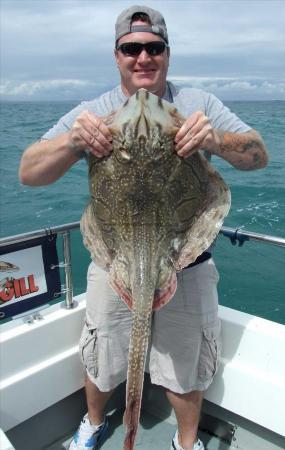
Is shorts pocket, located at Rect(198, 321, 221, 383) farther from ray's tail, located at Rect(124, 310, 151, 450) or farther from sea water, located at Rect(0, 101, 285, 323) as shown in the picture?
sea water, located at Rect(0, 101, 285, 323)

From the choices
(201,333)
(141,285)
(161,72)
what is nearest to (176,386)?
(201,333)

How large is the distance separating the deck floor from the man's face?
2.82 metres

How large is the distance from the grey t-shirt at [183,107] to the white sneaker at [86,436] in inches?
90.8

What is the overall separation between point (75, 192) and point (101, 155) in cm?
1632

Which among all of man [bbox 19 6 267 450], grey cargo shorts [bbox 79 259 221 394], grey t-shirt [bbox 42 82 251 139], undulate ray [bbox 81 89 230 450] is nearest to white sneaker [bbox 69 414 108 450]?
man [bbox 19 6 267 450]

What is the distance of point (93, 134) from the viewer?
7.29 ft

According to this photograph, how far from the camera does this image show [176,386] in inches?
128

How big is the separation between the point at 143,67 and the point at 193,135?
3.04 feet

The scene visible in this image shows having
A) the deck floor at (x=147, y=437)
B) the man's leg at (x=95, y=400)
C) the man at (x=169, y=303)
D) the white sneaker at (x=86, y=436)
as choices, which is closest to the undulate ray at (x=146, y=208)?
the man at (x=169, y=303)

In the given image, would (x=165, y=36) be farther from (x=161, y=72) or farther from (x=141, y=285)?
(x=141, y=285)

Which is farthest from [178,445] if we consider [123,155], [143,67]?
[143,67]

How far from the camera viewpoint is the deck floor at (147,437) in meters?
3.64

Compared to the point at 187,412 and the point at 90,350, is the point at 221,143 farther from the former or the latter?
the point at 187,412

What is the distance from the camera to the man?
2.79 metres
